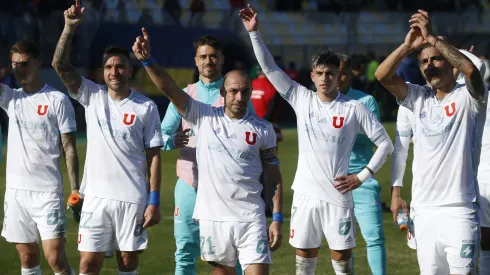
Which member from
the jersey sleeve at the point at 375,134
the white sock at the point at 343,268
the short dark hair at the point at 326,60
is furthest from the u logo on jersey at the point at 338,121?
the white sock at the point at 343,268

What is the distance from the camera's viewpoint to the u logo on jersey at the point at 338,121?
9.45 metres

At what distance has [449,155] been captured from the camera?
27.1 ft

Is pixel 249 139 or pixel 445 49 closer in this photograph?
pixel 445 49

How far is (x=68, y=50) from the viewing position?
9.05 metres

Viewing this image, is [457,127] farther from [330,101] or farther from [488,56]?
[488,56]

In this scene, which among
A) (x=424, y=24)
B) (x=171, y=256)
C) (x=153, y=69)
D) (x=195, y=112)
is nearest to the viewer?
(x=424, y=24)

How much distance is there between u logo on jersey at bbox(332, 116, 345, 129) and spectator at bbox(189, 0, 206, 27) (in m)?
24.7

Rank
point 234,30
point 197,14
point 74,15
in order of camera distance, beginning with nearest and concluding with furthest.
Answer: point 74,15 → point 197,14 → point 234,30

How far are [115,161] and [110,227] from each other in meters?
0.57

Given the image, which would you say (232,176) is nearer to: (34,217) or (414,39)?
(414,39)

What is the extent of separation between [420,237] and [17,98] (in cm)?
407

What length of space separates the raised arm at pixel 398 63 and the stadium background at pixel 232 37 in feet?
10.5

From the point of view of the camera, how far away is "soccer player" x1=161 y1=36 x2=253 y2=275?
9.77m

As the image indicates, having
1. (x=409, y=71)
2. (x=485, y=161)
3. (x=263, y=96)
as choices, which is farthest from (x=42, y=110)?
(x=409, y=71)
